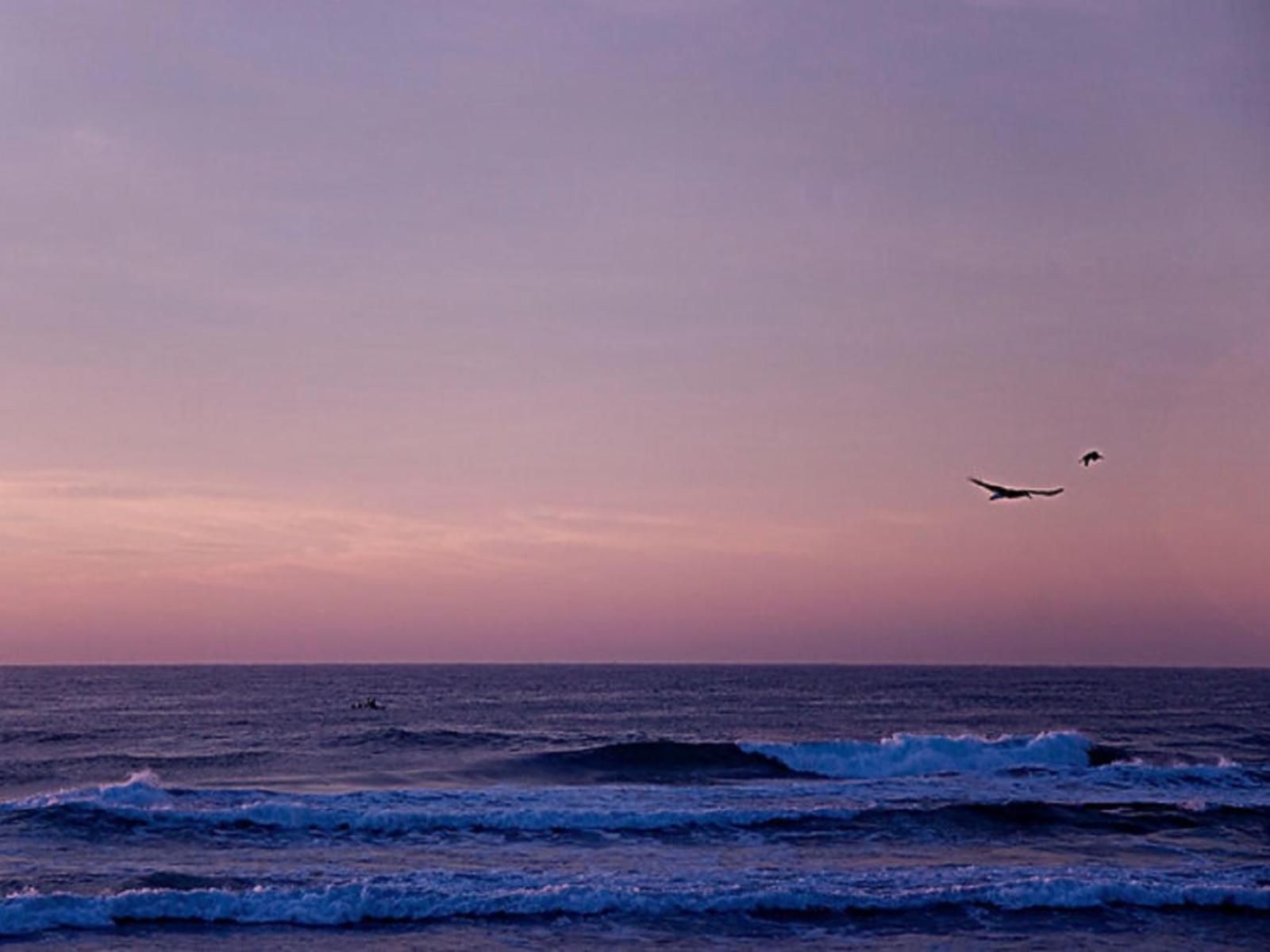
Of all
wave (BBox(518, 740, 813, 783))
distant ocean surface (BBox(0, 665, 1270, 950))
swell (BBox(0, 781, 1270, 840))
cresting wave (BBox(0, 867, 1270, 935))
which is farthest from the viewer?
wave (BBox(518, 740, 813, 783))

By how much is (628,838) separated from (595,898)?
5765 mm

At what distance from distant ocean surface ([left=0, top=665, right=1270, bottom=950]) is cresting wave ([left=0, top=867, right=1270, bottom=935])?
51 mm

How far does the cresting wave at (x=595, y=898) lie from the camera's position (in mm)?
18625

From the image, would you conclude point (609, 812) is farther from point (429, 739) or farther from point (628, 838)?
point (429, 739)

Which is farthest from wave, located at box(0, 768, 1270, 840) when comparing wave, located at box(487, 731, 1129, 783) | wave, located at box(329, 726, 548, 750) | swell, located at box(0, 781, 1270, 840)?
wave, located at box(329, 726, 548, 750)

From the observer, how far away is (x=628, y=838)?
82.2 ft

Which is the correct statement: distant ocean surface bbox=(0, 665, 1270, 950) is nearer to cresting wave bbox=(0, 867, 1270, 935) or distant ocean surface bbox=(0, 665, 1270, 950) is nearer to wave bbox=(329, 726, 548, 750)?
cresting wave bbox=(0, 867, 1270, 935)

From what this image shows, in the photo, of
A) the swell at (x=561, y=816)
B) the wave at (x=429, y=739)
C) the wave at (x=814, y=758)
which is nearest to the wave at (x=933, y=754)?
the wave at (x=814, y=758)

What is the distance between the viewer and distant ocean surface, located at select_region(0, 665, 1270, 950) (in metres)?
18.4

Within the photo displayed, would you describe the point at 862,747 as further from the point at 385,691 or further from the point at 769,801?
the point at 385,691

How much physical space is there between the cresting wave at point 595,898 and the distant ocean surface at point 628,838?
51mm

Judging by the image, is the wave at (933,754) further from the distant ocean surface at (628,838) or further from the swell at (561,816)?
the swell at (561,816)

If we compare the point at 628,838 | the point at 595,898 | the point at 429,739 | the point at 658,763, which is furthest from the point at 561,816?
the point at 429,739

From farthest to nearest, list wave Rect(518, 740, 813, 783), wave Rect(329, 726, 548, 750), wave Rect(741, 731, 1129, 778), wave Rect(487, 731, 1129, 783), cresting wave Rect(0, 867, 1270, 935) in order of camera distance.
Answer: wave Rect(329, 726, 548, 750) < wave Rect(741, 731, 1129, 778) < wave Rect(487, 731, 1129, 783) < wave Rect(518, 740, 813, 783) < cresting wave Rect(0, 867, 1270, 935)
